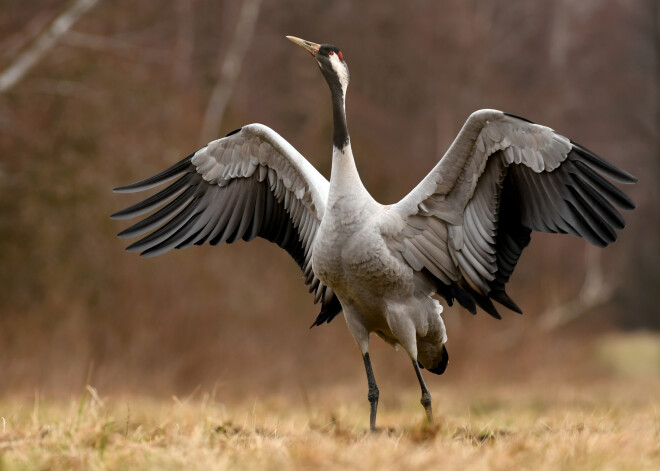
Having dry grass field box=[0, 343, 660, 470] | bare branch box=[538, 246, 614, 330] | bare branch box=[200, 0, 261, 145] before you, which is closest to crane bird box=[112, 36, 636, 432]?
dry grass field box=[0, 343, 660, 470]

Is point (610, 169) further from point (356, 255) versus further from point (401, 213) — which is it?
point (356, 255)

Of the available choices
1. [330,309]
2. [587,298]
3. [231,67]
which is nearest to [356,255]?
[330,309]

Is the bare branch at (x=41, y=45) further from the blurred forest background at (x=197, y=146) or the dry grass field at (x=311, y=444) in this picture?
the dry grass field at (x=311, y=444)

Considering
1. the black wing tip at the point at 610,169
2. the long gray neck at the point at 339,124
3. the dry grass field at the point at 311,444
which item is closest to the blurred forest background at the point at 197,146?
the dry grass field at the point at 311,444

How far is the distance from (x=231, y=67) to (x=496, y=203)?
9.90 metres

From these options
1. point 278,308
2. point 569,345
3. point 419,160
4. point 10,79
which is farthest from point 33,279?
point 569,345

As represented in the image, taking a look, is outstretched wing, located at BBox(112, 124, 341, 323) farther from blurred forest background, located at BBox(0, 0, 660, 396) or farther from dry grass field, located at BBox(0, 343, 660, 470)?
blurred forest background, located at BBox(0, 0, 660, 396)

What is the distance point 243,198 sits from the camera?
559 centimetres

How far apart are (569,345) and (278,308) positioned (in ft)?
18.1

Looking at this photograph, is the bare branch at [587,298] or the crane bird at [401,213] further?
the bare branch at [587,298]

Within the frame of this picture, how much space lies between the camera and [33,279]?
10.8 m

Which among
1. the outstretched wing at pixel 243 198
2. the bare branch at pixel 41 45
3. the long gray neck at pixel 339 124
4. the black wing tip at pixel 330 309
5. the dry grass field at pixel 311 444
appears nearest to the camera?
the dry grass field at pixel 311 444

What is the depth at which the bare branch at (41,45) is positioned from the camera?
35.6ft

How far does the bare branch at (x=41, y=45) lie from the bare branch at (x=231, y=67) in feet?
8.53
